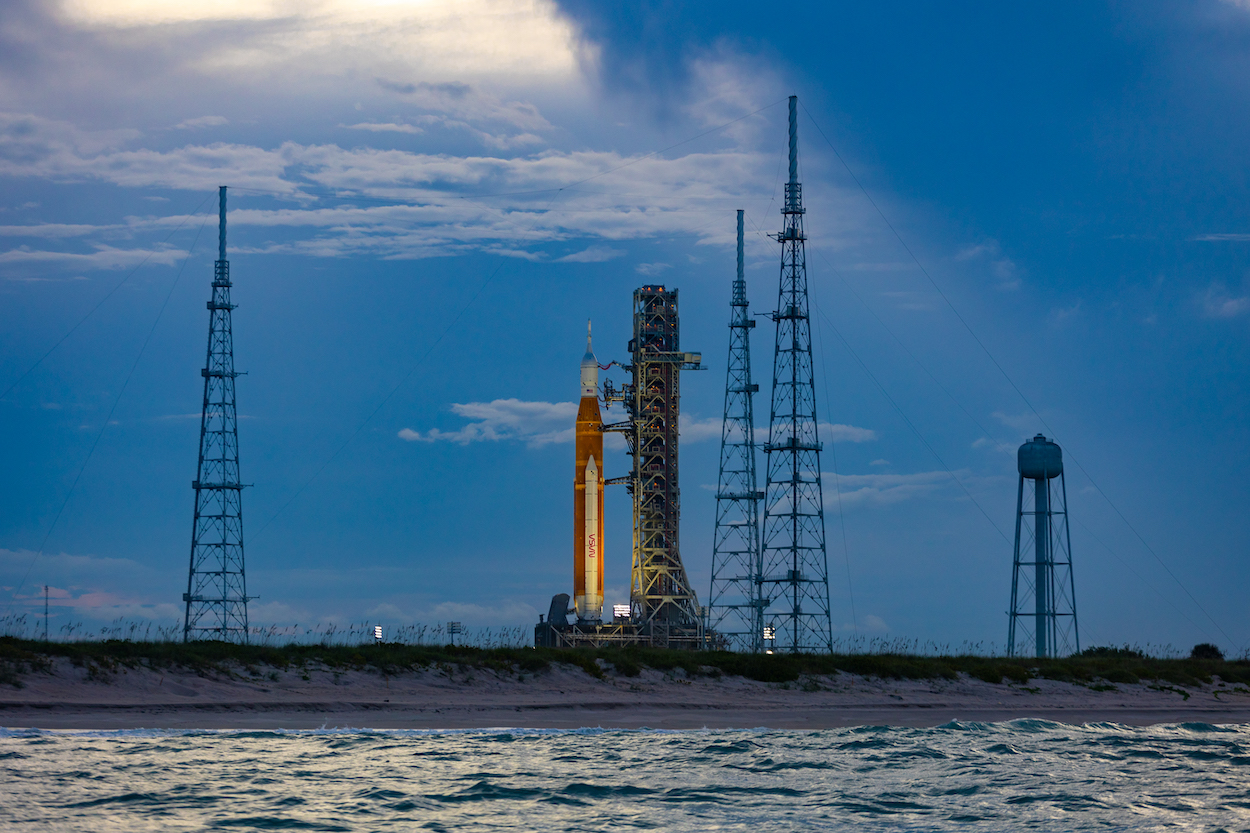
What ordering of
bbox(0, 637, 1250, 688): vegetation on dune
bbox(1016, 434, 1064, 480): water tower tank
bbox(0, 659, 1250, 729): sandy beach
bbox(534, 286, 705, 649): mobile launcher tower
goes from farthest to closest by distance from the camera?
bbox(534, 286, 705, 649): mobile launcher tower < bbox(1016, 434, 1064, 480): water tower tank < bbox(0, 637, 1250, 688): vegetation on dune < bbox(0, 659, 1250, 729): sandy beach

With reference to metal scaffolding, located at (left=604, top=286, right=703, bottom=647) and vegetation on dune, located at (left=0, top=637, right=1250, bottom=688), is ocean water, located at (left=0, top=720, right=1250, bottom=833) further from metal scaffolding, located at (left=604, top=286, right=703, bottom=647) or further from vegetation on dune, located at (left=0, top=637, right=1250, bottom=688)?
metal scaffolding, located at (left=604, top=286, right=703, bottom=647)

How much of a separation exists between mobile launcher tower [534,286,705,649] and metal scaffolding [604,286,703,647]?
0.06 meters

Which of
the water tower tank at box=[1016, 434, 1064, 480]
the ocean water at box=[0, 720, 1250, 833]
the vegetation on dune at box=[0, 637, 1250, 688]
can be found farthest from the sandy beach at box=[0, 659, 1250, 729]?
the water tower tank at box=[1016, 434, 1064, 480]

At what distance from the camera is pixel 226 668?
29.0 meters

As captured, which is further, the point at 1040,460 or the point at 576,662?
the point at 1040,460

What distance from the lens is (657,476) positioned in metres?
70.4

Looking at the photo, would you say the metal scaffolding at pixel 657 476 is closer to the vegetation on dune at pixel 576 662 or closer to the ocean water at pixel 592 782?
the vegetation on dune at pixel 576 662

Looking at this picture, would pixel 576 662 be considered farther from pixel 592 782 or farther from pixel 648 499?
pixel 648 499

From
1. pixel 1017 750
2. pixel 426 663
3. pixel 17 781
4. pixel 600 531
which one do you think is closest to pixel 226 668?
pixel 426 663

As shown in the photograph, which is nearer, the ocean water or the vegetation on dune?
the ocean water

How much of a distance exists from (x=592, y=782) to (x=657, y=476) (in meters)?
49.4

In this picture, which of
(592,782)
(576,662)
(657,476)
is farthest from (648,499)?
(592,782)

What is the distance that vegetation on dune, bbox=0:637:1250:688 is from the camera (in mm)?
28109

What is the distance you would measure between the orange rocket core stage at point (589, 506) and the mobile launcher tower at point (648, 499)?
58 mm
